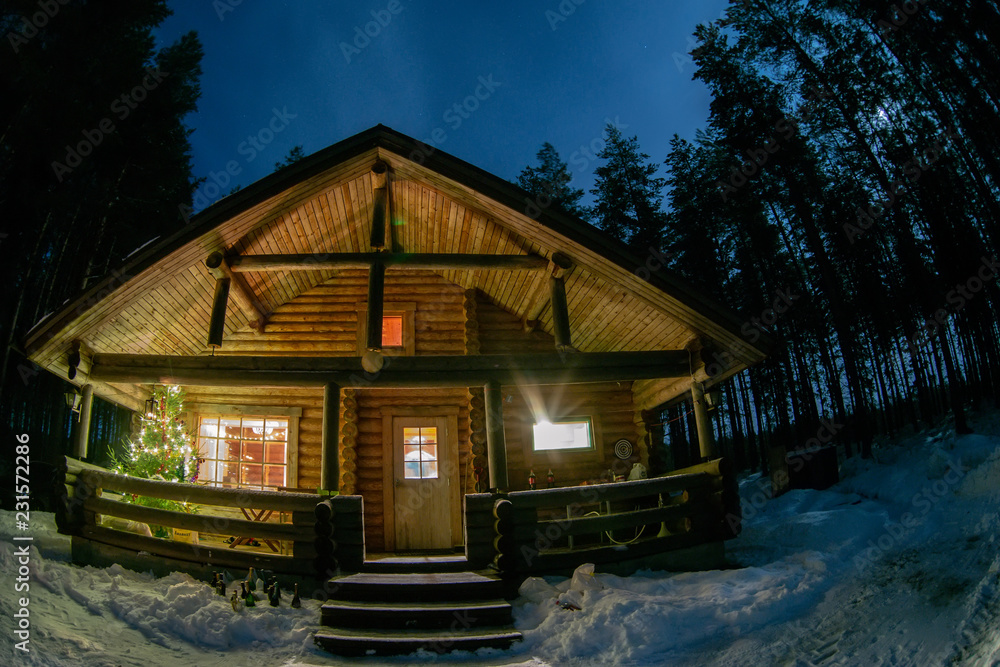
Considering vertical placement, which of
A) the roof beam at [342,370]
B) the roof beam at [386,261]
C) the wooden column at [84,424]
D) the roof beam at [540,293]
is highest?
the roof beam at [386,261]

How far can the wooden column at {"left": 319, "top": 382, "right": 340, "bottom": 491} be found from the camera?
6953mm

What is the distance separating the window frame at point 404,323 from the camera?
399 inches

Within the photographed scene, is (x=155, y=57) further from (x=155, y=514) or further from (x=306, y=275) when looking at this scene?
(x=155, y=514)

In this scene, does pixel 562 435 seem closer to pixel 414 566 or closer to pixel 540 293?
pixel 540 293

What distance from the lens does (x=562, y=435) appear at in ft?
33.5

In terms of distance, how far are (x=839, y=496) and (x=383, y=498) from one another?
987 cm

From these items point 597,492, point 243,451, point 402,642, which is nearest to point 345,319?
point 243,451

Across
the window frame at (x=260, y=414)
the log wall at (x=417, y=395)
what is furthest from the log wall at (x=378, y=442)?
the window frame at (x=260, y=414)

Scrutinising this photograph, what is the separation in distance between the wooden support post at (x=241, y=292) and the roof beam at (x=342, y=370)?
1405mm

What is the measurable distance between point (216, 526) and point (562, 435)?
6.04 metres

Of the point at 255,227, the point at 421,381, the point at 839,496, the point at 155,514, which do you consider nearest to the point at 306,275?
the point at 255,227

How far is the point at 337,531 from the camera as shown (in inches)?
259

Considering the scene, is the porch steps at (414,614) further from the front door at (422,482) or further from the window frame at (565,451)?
the window frame at (565,451)

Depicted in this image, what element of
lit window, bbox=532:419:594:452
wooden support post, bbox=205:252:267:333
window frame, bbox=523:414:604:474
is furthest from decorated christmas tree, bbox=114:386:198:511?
lit window, bbox=532:419:594:452
